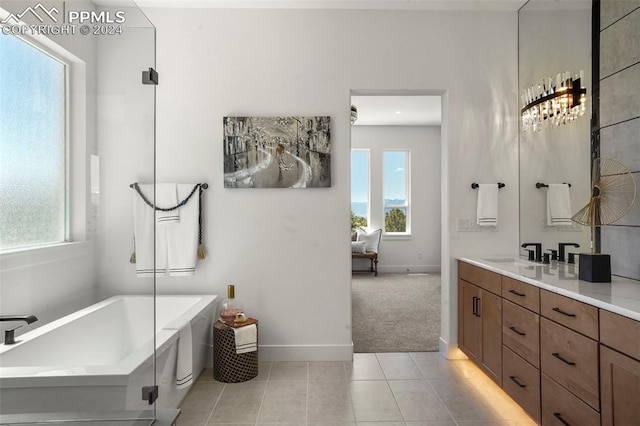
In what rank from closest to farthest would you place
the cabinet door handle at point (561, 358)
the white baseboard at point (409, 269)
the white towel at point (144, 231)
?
the white towel at point (144, 231) → the cabinet door handle at point (561, 358) → the white baseboard at point (409, 269)

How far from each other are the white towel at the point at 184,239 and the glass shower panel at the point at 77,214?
171 centimetres

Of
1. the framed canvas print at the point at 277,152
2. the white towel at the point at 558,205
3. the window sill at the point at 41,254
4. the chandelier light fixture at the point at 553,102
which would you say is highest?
the chandelier light fixture at the point at 553,102

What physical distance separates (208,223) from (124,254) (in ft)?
6.27

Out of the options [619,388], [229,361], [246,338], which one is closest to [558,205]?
[619,388]

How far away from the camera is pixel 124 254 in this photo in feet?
4.62

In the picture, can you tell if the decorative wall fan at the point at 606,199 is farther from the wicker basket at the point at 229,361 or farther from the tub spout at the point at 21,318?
the tub spout at the point at 21,318

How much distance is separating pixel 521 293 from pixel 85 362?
A: 2.12m

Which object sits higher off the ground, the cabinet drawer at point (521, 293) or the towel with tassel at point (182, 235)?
the towel with tassel at point (182, 235)

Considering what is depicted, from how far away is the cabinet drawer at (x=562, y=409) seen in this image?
1.73 m

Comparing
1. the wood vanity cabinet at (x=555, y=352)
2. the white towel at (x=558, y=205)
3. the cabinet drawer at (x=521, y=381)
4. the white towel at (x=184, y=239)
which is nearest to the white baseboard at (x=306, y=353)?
the white towel at (x=184, y=239)

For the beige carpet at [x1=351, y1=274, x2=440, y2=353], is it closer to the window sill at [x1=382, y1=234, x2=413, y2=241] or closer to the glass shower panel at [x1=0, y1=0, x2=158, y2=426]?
the window sill at [x1=382, y1=234, x2=413, y2=241]

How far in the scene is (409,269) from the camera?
779 cm

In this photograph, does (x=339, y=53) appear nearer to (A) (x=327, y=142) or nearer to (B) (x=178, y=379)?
(A) (x=327, y=142)

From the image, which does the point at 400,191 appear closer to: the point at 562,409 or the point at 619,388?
the point at 562,409
